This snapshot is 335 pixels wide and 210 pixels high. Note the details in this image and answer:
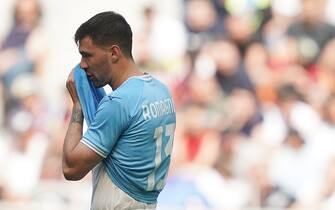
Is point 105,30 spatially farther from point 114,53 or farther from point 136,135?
point 136,135

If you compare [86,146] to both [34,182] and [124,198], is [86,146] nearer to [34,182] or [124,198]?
[124,198]

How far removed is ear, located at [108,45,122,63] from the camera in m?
4.80

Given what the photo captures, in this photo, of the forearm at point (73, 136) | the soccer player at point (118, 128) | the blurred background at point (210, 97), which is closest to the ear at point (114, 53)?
the soccer player at point (118, 128)

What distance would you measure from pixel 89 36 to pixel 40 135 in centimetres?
608

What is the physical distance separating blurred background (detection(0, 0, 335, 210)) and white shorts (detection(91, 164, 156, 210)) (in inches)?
215

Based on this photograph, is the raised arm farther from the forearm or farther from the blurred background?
the blurred background

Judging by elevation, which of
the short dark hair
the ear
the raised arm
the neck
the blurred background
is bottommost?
the blurred background

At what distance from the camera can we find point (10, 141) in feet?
35.3

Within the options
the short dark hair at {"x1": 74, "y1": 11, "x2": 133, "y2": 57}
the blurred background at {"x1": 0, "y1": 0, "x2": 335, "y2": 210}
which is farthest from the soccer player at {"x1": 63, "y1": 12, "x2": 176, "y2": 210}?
the blurred background at {"x1": 0, "y1": 0, "x2": 335, "y2": 210}

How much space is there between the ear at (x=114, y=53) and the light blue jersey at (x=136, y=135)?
0.12 m

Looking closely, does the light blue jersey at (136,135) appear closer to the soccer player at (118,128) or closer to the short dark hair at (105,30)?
the soccer player at (118,128)

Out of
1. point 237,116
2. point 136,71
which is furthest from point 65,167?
point 237,116

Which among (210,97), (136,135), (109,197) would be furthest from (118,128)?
(210,97)

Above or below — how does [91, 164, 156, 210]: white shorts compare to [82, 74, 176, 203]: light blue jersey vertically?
below
